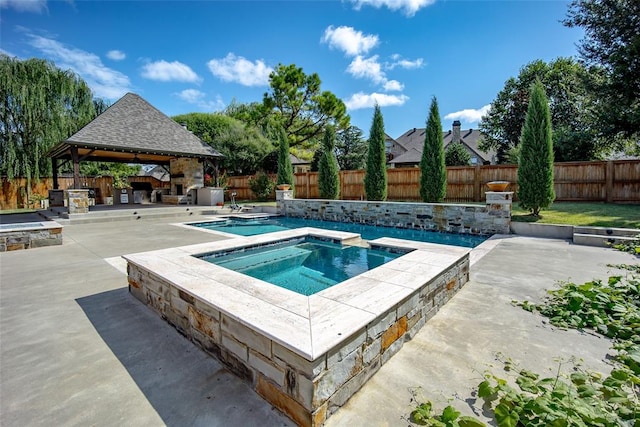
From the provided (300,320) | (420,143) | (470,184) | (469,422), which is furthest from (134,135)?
(420,143)

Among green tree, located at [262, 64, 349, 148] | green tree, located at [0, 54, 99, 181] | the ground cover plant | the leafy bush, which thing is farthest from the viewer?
green tree, located at [262, 64, 349, 148]

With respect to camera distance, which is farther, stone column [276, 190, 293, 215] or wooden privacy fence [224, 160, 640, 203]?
stone column [276, 190, 293, 215]

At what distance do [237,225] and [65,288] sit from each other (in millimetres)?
6861

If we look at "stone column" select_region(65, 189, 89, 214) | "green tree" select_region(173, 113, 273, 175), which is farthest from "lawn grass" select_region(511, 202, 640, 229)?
"green tree" select_region(173, 113, 273, 175)

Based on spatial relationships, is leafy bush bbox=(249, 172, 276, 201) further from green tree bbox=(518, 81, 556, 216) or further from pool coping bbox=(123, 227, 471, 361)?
pool coping bbox=(123, 227, 471, 361)

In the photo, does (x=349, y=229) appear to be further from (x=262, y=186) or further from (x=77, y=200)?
(x=77, y=200)

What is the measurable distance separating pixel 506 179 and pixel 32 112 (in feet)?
74.2

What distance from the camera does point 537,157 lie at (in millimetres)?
7887

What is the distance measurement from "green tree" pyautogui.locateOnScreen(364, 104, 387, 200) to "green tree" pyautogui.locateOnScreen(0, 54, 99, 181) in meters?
16.3

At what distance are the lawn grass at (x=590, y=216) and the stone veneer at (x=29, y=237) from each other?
37.4 ft

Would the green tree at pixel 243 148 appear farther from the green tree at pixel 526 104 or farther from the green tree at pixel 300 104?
the green tree at pixel 526 104

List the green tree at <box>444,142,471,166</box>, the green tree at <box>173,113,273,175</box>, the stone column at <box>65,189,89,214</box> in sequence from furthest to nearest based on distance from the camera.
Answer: the green tree at <box>173,113,273,175</box> < the green tree at <box>444,142,471,166</box> < the stone column at <box>65,189,89,214</box>

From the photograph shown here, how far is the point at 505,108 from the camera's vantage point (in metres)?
19.4

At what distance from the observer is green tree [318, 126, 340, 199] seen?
14734mm
